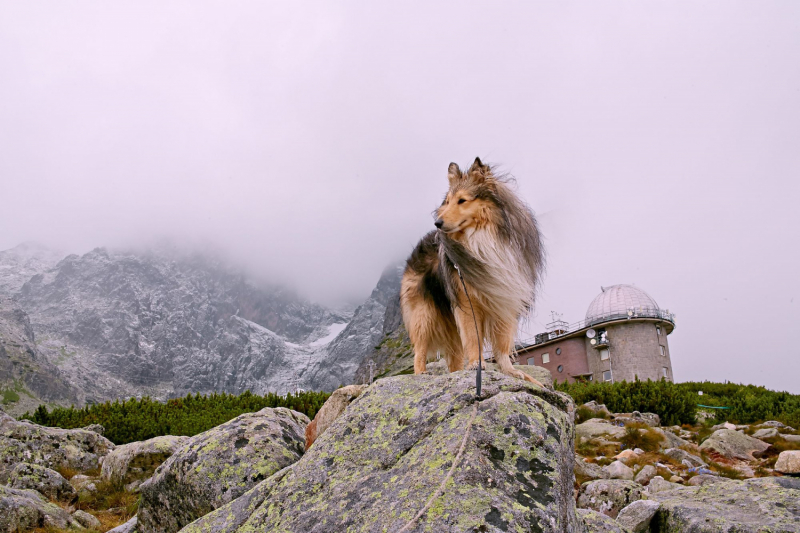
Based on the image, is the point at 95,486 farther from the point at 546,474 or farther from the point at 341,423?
the point at 546,474

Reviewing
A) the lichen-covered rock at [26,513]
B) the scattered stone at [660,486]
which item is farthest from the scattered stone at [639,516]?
the lichen-covered rock at [26,513]

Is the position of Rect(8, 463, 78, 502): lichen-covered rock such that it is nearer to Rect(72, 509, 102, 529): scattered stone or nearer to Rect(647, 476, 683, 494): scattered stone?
Rect(72, 509, 102, 529): scattered stone

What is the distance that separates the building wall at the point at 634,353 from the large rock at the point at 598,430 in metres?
38.7

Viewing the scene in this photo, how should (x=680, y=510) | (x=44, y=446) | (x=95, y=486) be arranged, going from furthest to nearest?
1. (x=44, y=446)
2. (x=95, y=486)
3. (x=680, y=510)

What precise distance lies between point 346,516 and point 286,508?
0.53 m

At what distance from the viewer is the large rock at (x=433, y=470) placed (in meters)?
2.35

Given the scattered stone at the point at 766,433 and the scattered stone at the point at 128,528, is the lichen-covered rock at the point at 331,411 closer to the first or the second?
the scattered stone at the point at 128,528

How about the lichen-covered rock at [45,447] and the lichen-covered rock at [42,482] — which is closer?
the lichen-covered rock at [42,482]

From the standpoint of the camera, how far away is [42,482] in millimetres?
7352

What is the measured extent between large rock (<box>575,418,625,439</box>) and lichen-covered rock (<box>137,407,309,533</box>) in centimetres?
792

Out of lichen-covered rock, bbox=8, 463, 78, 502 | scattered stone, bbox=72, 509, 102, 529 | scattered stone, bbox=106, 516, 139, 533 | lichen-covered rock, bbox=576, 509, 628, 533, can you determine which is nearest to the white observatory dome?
lichen-covered rock, bbox=8, 463, 78, 502

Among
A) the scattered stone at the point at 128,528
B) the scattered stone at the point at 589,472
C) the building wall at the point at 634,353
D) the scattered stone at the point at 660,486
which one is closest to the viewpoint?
the scattered stone at the point at 128,528

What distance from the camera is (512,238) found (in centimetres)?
548

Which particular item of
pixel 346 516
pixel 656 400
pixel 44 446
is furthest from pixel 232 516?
pixel 656 400
